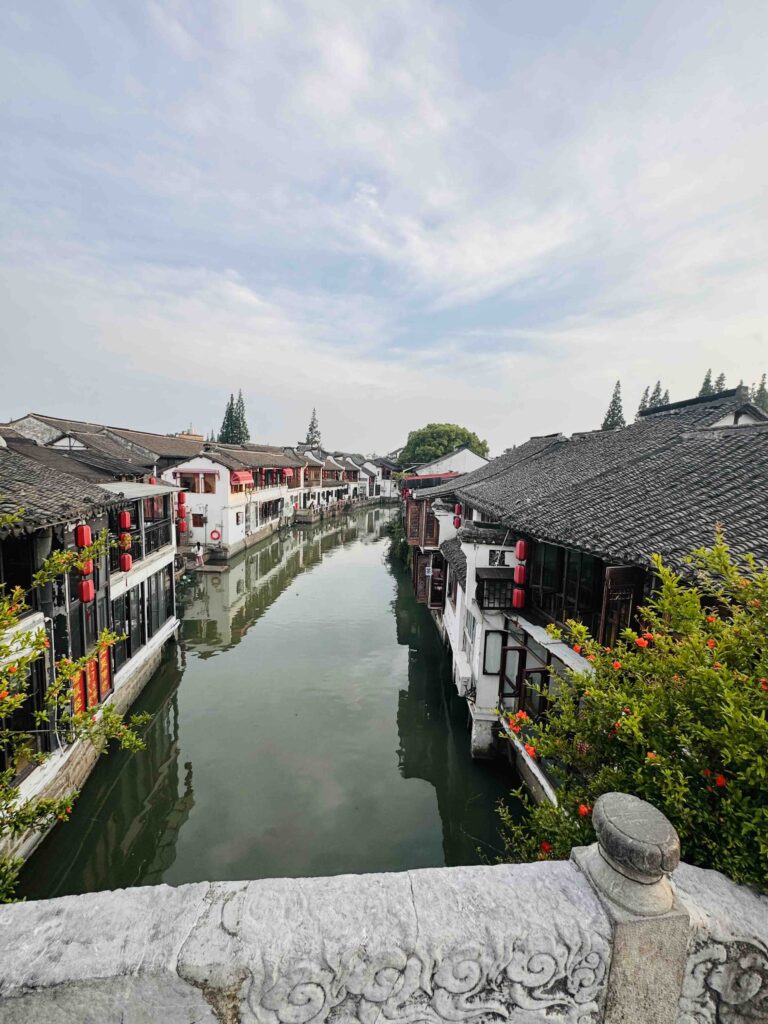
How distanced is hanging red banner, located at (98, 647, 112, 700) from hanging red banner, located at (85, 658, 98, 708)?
0.14m

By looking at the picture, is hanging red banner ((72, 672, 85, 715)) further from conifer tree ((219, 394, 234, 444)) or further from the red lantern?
conifer tree ((219, 394, 234, 444))

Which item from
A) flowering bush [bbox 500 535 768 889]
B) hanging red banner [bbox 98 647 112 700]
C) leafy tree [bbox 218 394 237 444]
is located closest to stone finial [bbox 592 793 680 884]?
flowering bush [bbox 500 535 768 889]

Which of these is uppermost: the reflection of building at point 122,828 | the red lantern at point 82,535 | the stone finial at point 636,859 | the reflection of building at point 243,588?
the red lantern at point 82,535

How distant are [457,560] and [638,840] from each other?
10.7 meters

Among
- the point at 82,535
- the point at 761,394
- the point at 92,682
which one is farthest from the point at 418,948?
the point at 761,394

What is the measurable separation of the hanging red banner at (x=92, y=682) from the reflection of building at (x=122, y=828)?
5.82 ft

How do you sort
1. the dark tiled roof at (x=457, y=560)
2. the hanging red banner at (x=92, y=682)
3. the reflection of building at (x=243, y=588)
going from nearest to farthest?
the hanging red banner at (x=92, y=682), the dark tiled roof at (x=457, y=560), the reflection of building at (x=243, y=588)

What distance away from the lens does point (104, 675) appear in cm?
1107

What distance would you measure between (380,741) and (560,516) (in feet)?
25.6

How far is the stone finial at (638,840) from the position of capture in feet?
6.79

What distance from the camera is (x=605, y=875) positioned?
2.26 metres

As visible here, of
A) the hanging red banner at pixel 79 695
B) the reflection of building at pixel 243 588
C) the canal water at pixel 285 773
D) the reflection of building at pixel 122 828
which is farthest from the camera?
the reflection of building at pixel 243 588

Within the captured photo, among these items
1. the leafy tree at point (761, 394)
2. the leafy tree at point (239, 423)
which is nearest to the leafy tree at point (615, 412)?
the leafy tree at point (761, 394)

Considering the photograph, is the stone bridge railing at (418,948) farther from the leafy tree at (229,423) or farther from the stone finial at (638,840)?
the leafy tree at (229,423)
